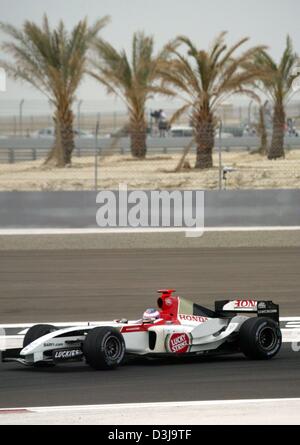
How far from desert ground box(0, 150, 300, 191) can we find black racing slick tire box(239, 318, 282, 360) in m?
15.7

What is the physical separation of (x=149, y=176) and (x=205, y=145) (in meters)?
1.46

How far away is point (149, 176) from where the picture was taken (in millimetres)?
27156

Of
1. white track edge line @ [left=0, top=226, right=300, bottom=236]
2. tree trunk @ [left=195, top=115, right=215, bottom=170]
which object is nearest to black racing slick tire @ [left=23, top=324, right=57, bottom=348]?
white track edge line @ [left=0, top=226, right=300, bottom=236]

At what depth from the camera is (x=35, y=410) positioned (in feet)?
28.3

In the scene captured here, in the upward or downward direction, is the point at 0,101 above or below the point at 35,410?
above

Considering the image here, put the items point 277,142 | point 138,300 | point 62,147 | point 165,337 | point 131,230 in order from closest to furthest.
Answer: point 165,337
point 138,300
point 131,230
point 62,147
point 277,142

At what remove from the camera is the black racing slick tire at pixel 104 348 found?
989 cm

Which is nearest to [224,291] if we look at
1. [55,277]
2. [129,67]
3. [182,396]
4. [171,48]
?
[55,277]

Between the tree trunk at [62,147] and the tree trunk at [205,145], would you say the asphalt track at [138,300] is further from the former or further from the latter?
the tree trunk at [205,145]

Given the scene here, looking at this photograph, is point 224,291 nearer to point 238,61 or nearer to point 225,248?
point 225,248

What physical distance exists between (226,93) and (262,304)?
21.1 m

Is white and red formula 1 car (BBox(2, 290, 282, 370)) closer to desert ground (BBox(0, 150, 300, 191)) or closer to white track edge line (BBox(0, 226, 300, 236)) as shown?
white track edge line (BBox(0, 226, 300, 236))

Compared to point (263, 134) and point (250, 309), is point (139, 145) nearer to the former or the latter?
point (263, 134)

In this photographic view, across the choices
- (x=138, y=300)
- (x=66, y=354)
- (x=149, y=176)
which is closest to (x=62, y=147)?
(x=149, y=176)
